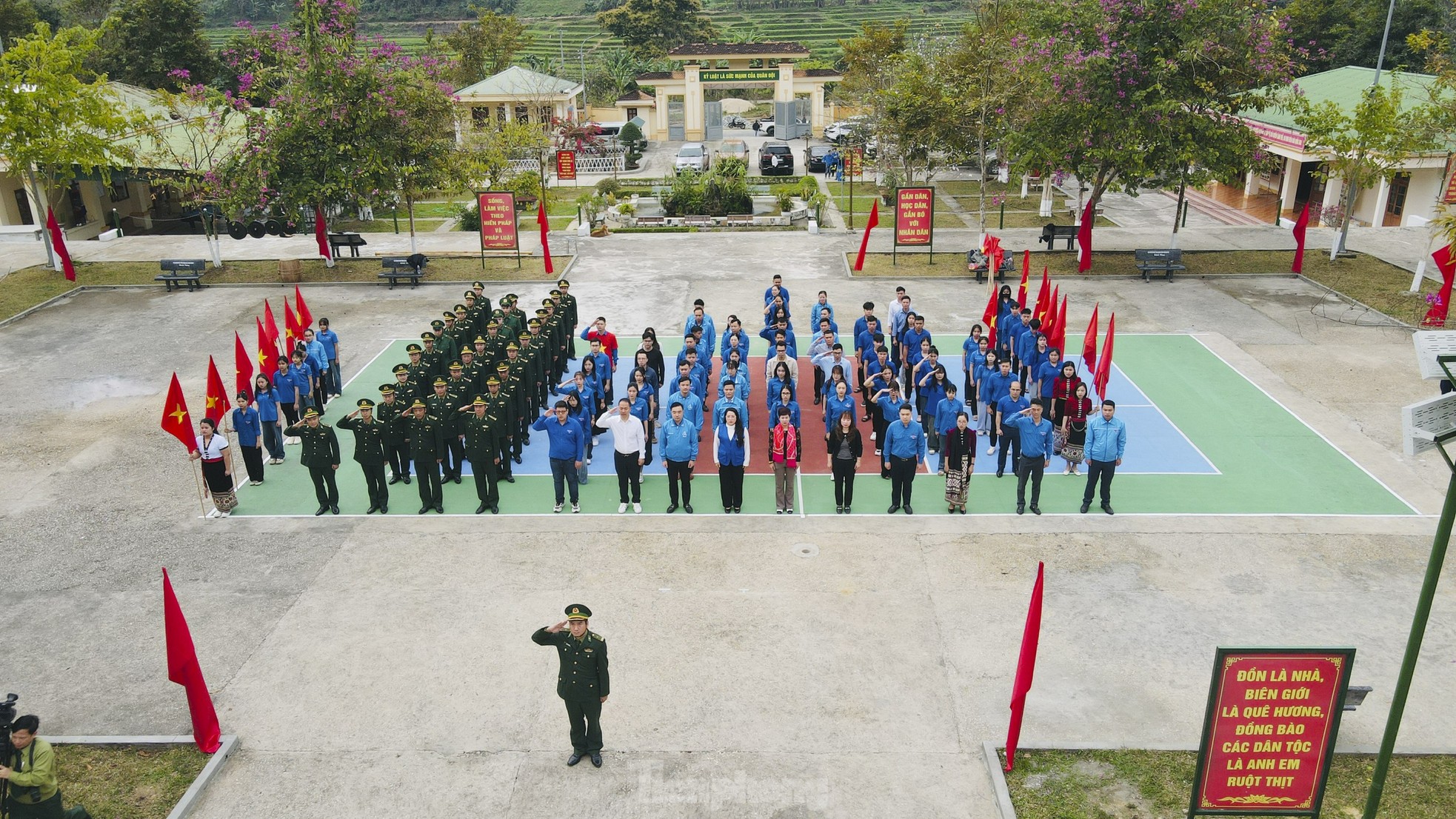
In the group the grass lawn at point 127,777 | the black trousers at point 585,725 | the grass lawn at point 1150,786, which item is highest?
the black trousers at point 585,725

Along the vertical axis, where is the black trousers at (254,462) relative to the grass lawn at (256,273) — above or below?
below

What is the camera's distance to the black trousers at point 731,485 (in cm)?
1298

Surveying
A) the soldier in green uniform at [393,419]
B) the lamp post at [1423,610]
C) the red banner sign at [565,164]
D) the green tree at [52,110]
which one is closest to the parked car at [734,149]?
the red banner sign at [565,164]

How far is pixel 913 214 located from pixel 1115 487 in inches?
523

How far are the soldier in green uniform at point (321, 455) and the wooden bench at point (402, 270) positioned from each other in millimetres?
12323

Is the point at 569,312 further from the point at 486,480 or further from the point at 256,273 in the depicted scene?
the point at 256,273

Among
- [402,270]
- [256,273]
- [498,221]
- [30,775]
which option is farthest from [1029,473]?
[256,273]

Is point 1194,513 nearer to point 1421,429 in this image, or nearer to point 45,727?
point 1421,429

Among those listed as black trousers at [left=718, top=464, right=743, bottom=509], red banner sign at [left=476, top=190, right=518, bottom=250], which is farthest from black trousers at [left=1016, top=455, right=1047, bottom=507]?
red banner sign at [left=476, top=190, right=518, bottom=250]

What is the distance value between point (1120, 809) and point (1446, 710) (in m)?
3.51

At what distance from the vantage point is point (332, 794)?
331 inches

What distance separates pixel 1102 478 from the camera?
42.2 ft

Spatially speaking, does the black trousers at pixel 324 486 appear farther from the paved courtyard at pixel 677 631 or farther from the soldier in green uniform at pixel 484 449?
the soldier in green uniform at pixel 484 449

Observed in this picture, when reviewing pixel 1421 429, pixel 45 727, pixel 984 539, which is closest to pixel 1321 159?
pixel 984 539
